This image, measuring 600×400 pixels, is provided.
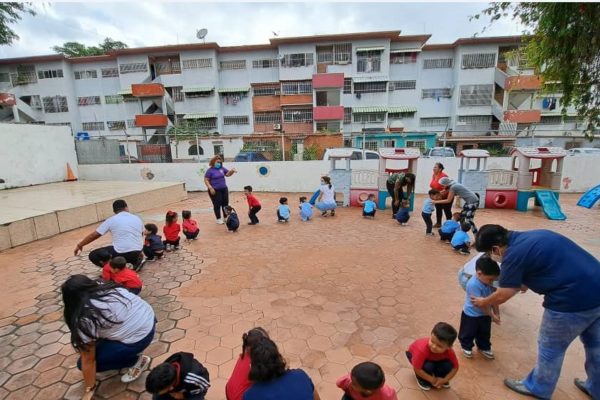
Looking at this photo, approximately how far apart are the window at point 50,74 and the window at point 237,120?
15699mm

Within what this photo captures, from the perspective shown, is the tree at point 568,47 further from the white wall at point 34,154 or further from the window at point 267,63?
the window at point 267,63

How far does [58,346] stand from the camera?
9.89ft

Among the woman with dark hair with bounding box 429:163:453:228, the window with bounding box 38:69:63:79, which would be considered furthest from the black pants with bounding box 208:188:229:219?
the window with bounding box 38:69:63:79

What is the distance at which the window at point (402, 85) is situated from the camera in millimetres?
25578

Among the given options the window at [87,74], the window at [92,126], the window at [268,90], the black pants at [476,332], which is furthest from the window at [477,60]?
the window at [92,126]

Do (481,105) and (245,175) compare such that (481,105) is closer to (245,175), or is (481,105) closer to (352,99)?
(352,99)

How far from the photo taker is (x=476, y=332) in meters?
2.71

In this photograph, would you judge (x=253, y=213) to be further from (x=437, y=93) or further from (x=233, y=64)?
(x=437, y=93)

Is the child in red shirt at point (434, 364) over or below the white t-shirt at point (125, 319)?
below

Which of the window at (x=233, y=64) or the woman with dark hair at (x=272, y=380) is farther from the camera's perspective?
the window at (x=233, y=64)

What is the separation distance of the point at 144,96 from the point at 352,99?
18221 mm

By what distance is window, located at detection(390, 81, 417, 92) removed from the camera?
25.6 metres

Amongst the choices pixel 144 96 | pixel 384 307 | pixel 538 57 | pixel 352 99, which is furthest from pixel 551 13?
pixel 144 96

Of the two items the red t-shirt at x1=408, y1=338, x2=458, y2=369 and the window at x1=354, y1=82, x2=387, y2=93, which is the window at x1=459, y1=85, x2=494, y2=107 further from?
the red t-shirt at x1=408, y1=338, x2=458, y2=369
